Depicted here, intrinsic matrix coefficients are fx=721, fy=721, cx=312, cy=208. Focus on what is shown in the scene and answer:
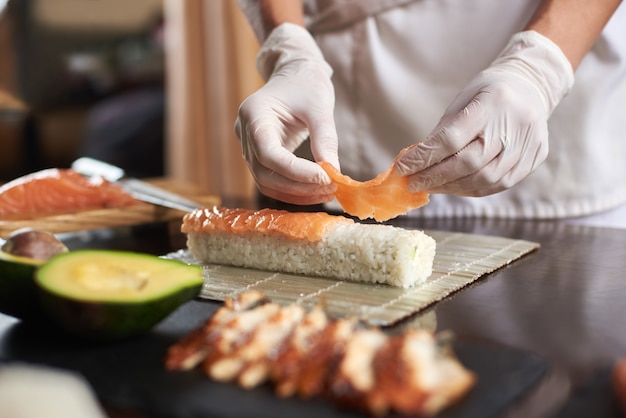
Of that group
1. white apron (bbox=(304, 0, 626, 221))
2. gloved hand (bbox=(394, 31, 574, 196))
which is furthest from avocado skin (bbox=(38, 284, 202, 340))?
white apron (bbox=(304, 0, 626, 221))

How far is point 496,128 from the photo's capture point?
1.62 m

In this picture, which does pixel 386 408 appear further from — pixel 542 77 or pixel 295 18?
pixel 295 18

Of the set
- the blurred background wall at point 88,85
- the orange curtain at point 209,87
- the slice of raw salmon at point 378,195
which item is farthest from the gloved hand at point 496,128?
the blurred background wall at point 88,85

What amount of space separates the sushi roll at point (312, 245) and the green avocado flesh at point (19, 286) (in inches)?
20.0

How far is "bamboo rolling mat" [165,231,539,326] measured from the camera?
1286 millimetres

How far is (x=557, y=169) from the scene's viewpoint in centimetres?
217

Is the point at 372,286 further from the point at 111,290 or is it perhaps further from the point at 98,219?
the point at 98,219

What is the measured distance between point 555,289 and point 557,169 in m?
0.87

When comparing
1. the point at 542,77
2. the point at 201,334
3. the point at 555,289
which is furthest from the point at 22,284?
the point at 542,77

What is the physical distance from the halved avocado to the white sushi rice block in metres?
0.39

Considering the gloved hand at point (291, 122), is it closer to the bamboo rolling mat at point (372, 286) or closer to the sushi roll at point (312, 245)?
the sushi roll at point (312, 245)

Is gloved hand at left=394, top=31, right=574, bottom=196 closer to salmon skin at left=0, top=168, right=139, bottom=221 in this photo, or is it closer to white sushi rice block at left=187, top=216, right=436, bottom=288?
white sushi rice block at left=187, top=216, right=436, bottom=288

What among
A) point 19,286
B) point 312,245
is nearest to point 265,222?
point 312,245

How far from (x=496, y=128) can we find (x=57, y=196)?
1298mm
